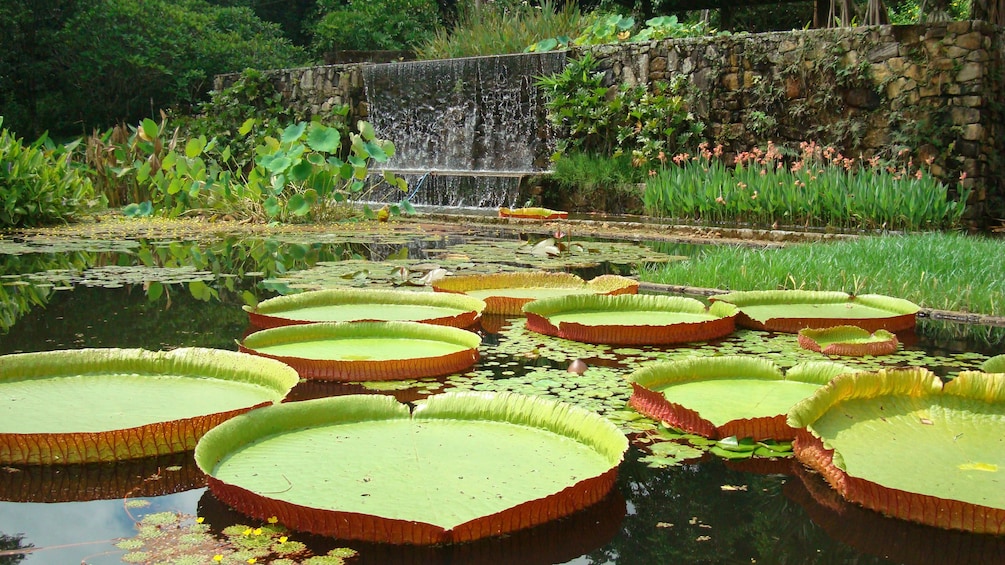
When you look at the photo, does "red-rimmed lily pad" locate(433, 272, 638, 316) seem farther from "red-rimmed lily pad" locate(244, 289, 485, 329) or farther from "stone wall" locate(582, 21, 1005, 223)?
"stone wall" locate(582, 21, 1005, 223)

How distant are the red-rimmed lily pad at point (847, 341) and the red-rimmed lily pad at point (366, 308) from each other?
3.69 ft

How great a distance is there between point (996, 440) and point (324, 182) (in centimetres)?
621

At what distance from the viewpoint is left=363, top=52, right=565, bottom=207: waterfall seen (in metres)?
9.78

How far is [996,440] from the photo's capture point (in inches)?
76.5

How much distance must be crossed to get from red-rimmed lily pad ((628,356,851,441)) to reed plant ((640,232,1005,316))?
163 centimetres

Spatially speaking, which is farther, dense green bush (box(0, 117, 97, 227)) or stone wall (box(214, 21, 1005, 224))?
dense green bush (box(0, 117, 97, 227))

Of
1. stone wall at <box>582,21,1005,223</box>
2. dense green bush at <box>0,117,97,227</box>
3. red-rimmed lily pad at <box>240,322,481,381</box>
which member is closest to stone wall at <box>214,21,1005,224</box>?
stone wall at <box>582,21,1005,223</box>

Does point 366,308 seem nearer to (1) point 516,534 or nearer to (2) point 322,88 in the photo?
(1) point 516,534

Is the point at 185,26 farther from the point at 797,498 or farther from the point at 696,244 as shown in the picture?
the point at 797,498

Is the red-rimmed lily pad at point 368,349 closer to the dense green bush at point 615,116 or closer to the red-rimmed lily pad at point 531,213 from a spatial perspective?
the red-rimmed lily pad at point 531,213

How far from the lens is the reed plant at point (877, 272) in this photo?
12.5ft

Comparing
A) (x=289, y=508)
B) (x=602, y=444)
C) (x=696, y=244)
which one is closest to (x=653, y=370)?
(x=602, y=444)

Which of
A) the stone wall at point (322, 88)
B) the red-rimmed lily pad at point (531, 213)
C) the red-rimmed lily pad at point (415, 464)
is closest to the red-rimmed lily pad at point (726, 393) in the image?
the red-rimmed lily pad at point (415, 464)

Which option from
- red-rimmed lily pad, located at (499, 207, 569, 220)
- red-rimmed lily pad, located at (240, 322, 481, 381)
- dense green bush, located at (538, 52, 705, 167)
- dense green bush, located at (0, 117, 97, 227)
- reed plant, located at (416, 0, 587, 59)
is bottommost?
red-rimmed lily pad, located at (240, 322, 481, 381)
